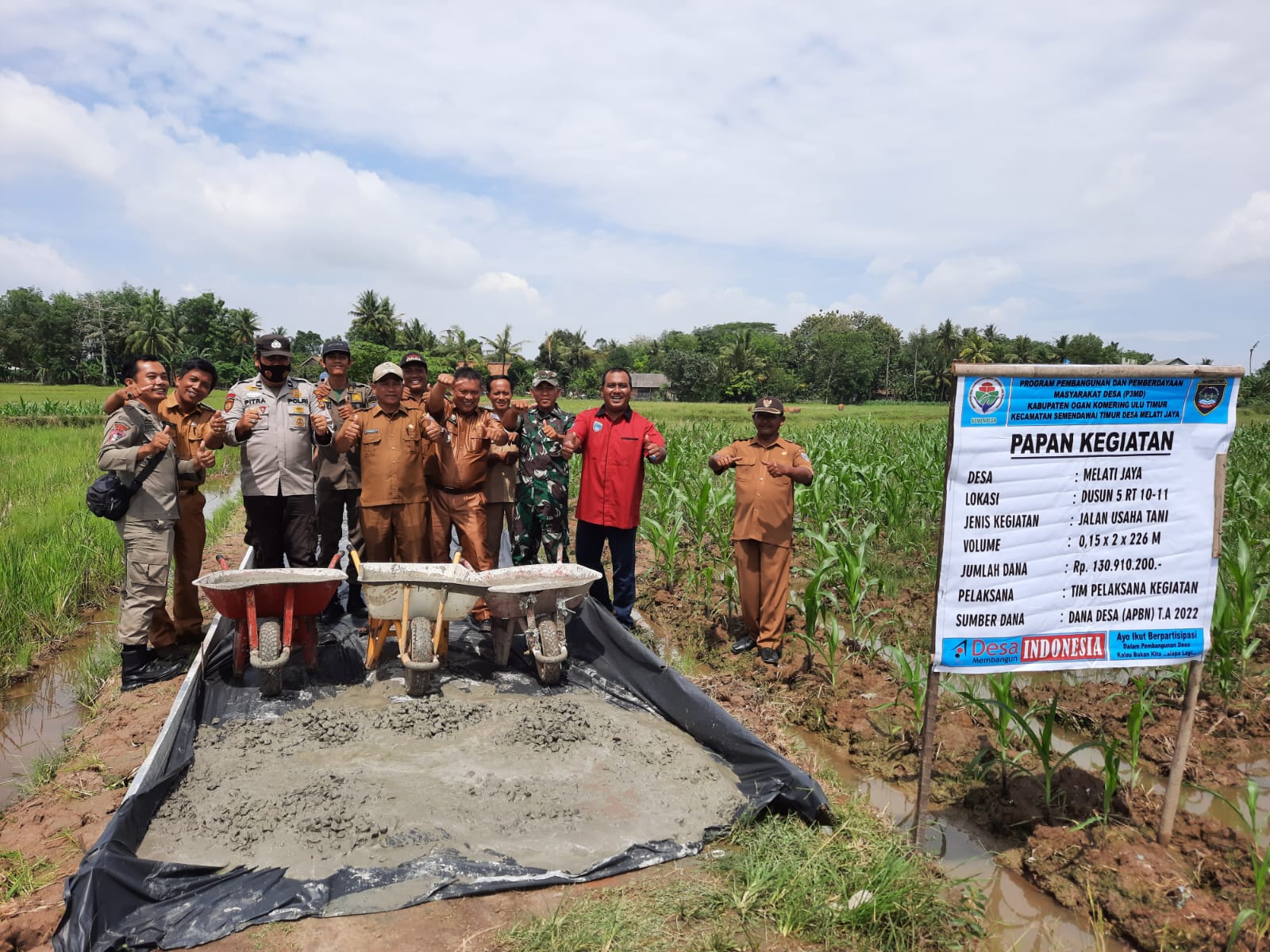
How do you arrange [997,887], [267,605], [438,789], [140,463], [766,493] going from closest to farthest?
[997,887], [438,789], [267,605], [140,463], [766,493]

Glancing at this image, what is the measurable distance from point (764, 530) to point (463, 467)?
2.08m

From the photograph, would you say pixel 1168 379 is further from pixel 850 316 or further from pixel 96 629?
pixel 850 316

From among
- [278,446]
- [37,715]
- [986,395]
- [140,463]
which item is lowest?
[37,715]

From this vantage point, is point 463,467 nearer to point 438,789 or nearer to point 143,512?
point 143,512

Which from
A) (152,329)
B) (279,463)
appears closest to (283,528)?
(279,463)

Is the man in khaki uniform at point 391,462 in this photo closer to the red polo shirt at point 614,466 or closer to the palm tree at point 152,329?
the red polo shirt at point 614,466

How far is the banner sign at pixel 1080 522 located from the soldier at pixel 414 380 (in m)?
3.58

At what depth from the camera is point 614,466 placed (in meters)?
5.05

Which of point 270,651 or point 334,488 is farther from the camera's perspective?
point 334,488

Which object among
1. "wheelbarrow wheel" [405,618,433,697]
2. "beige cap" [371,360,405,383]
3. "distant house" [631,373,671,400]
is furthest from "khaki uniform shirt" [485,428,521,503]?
"distant house" [631,373,671,400]

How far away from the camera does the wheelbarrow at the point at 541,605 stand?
414 cm

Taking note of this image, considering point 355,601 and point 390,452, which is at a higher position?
point 390,452

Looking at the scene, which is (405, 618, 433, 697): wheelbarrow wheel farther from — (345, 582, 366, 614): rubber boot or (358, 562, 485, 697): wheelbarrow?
(345, 582, 366, 614): rubber boot

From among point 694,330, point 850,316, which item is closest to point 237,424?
point 850,316
